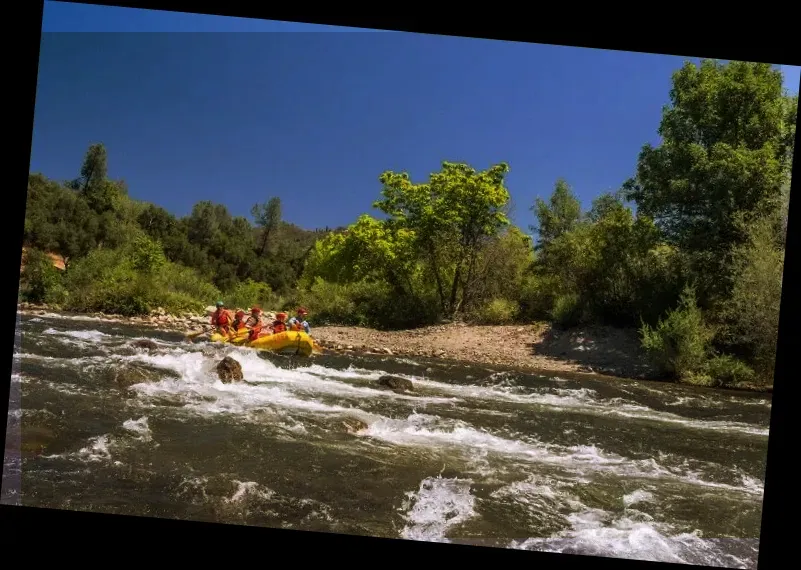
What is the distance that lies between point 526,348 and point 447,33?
486cm

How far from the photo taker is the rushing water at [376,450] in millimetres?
2887

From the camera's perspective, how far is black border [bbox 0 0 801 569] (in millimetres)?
1700

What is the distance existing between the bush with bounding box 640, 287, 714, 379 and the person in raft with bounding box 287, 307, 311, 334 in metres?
3.80

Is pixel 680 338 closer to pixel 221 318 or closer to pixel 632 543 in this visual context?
pixel 632 543

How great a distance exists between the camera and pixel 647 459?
13.8ft

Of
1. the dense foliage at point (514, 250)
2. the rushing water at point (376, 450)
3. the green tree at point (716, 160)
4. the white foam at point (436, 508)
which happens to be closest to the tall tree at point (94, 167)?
the dense foliage at point (514, 250)

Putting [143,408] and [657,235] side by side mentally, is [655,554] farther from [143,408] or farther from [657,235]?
[657,235]

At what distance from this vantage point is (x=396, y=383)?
17.4ft

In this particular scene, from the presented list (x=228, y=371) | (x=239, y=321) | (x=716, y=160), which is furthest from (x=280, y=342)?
(x=716, y=160)

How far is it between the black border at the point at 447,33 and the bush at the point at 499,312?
444 cm

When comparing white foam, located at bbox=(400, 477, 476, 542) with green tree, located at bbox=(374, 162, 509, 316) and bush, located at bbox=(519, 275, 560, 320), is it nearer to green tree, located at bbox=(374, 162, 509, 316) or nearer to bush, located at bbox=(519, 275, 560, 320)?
green tree, located at bbox=(374, 162, 509, 316)

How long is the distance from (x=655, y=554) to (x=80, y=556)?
2.75 metres

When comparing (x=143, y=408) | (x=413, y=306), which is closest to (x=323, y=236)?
(x=413, y=306)

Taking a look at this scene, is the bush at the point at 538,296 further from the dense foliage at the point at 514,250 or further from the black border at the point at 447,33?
the black border at the point at 447,33
